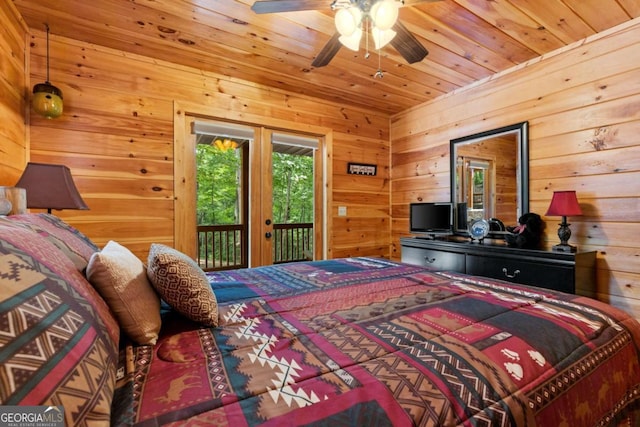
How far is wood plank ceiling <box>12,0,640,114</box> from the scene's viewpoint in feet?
6.82

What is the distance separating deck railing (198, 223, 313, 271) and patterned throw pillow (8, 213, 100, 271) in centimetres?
226

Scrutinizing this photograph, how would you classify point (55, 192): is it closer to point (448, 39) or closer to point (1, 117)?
point (1, 117)

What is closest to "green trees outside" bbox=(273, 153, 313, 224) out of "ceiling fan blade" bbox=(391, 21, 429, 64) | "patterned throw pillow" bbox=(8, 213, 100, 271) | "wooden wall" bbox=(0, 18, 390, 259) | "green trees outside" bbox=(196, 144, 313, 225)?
"green trees outside" bbox=(196, 144, 313, 225)

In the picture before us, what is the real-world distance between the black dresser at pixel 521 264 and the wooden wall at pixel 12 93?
11.6ft

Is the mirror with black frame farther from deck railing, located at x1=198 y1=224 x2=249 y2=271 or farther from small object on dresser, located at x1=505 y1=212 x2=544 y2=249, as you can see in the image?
deck railing, located at x1=198 y1=224 x2=249 y2=271

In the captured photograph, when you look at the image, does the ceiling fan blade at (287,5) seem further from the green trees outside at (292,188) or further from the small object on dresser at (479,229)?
the small object on dresser at (479,229)

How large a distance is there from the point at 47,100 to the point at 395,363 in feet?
9.50

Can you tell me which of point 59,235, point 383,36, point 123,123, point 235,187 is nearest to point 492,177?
point 383,36

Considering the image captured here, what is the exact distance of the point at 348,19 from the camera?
169 centimetres

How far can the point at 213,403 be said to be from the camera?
0.62 metres

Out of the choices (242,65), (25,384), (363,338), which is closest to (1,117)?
(242,65)

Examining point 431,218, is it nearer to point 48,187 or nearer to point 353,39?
point 353,39

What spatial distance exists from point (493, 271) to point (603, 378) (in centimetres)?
181

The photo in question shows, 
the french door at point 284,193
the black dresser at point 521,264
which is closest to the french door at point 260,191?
the french door at point 284,193
